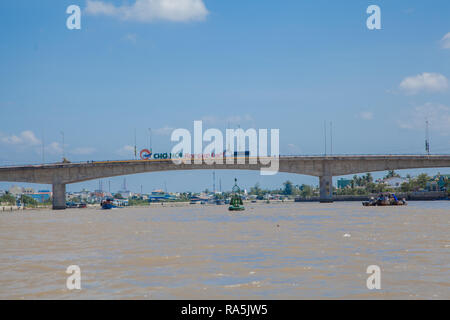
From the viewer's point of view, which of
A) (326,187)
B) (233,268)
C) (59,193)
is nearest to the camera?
(233,268)

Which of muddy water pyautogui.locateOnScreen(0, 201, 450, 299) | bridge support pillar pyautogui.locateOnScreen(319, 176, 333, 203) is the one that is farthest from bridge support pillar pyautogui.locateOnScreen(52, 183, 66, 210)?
muddy water pyautogui.locateOnScreen(0, 201, 450, 299)

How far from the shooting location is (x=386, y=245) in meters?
28.2

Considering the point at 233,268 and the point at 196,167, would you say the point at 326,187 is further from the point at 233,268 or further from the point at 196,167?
the point at 233,268

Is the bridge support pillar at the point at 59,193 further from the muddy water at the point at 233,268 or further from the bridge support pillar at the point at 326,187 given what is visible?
the muddy water at the point at 233,268

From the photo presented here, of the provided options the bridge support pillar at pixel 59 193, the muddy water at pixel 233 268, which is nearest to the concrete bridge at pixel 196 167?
the bridge support pillar at pixel 59 193

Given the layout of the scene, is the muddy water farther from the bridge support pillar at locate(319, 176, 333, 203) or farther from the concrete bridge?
the bridge support pillar at locate(319, 176, 333, 203)

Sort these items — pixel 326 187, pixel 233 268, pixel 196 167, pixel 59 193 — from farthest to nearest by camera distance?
1. pixel 326 187
2. pixel 59 193
3. pixel 196 167
4. pixel 233 268

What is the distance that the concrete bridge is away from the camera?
423 feet

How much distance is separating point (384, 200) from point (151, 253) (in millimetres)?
90907

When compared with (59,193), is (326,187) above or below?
above

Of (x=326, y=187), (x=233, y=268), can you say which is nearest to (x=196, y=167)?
(x=326, y=187)

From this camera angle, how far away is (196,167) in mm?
129375
